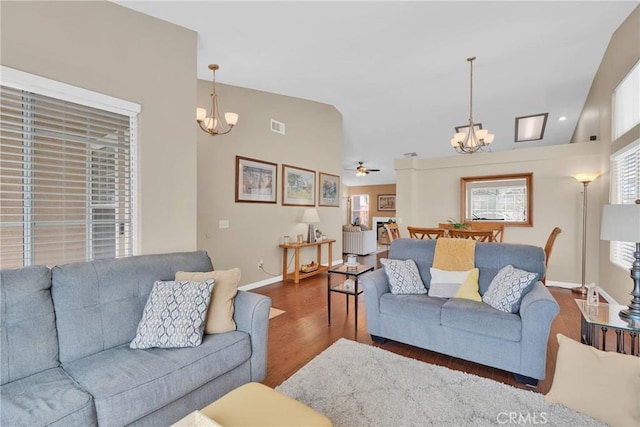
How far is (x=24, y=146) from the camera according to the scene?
193 cm

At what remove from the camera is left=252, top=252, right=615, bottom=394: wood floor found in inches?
89.4

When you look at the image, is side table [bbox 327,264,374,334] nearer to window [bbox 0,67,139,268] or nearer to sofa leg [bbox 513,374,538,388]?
sofa leg [bbox 513,374,538,388]

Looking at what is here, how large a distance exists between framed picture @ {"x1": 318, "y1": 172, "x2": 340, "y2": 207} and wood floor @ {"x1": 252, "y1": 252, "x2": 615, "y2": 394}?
218 centimetres

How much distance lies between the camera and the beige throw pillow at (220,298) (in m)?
1.96

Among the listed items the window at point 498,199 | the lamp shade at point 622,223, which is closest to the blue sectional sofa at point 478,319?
the lamp shade at point 622,223

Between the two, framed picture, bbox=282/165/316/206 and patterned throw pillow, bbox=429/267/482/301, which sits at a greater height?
framed picture, bbox=282/165/316/206

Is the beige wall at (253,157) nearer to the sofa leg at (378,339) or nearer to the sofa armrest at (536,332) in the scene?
the sofa leg at (378,339)

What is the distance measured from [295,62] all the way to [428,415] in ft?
12.5

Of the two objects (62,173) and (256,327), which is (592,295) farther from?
(62,173)

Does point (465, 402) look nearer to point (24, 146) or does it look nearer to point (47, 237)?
point (47, 237)

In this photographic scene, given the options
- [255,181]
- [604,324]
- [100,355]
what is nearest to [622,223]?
[604,324]

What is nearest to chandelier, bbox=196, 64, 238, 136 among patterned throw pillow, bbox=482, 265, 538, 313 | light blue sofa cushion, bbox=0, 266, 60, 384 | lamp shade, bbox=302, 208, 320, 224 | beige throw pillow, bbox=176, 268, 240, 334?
lamp shade, bbox=302, 208, 320, 224

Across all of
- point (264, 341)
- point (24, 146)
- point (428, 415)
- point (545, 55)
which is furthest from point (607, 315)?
point (24, 146)
